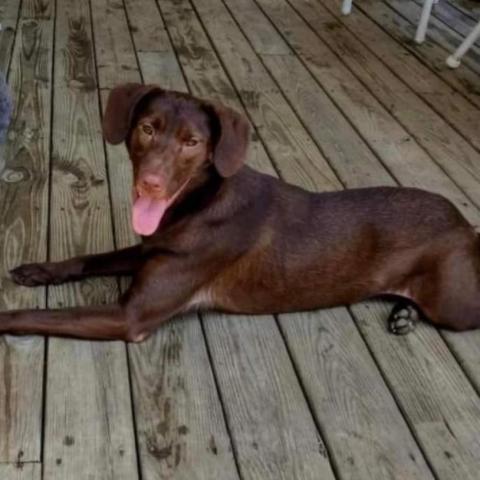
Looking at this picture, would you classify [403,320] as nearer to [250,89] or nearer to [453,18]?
[250,89]

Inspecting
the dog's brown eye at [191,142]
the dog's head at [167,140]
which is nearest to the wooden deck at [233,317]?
the dog's head at [167,140]

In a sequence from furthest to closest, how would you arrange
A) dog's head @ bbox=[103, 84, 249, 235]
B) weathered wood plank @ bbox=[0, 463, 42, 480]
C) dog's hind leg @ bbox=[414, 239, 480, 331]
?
dog's hind leg @ bbox=[414, 239, 480, 331] → dog's head @ bbox=[103, 84, 249, 235] → weathered wood plank @ bbox=[0, 463, 42, 480]

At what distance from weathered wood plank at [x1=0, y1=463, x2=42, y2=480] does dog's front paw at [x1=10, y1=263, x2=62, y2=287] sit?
710mm

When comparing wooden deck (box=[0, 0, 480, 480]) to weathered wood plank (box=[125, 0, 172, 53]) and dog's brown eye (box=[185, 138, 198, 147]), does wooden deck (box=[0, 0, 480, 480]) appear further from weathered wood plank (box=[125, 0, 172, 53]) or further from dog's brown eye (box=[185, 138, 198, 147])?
dog's brown eye (box=[185, 138, 198, 147])

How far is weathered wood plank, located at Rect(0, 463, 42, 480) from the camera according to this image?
75.2 inches

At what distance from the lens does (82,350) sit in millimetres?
2307

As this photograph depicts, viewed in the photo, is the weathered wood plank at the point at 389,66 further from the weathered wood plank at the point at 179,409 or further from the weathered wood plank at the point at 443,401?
the weathered wood plank at the point at 179,409

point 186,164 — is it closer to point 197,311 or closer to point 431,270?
point 197,311

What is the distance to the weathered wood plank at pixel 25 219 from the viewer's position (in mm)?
2059

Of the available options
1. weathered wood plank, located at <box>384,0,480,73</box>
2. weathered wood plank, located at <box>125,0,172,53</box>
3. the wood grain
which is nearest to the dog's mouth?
the wood grain

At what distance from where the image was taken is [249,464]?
2.03m

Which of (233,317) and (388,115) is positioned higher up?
(233,317)

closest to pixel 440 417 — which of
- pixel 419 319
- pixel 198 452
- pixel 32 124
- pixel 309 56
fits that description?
pixel 419 319

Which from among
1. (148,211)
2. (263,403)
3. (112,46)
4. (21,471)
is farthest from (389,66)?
(21,471)
